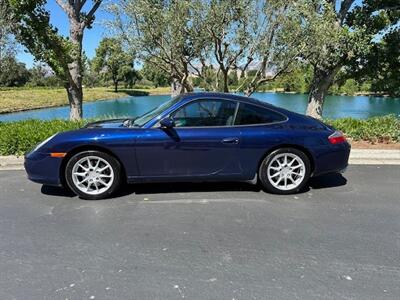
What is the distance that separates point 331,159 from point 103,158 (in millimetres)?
2921

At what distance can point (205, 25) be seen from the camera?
971cm

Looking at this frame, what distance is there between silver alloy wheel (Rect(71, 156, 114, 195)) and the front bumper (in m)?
0.20

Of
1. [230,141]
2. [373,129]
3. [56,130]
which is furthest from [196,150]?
[373,129]

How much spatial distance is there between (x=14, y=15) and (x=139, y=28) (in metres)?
3.83

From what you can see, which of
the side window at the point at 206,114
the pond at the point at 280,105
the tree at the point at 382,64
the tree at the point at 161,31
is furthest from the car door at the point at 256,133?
the pond at the point at 280,105

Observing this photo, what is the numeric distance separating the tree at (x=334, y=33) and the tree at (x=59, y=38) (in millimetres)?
7288

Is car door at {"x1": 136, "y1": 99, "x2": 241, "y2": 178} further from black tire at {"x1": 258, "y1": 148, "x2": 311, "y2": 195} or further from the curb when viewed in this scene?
the curb

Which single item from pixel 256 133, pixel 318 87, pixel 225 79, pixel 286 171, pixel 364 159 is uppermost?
pixel 225 79

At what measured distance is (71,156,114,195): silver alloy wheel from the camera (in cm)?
476

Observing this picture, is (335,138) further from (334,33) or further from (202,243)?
(334,33)

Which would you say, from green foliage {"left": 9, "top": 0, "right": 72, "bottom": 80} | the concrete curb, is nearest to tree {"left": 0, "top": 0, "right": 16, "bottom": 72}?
green foliage {"left": 9, "top": 0, "right": 72, "bottom": 80}

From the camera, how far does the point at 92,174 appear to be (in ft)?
15.7

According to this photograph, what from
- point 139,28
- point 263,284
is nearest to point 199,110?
point 263,284

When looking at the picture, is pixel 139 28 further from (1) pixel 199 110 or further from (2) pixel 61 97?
(2) pixel 61 97
